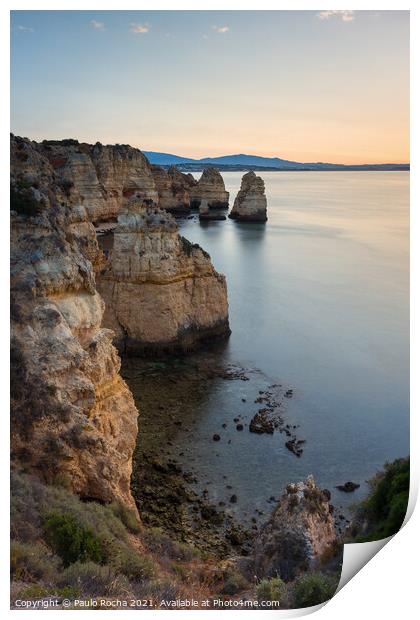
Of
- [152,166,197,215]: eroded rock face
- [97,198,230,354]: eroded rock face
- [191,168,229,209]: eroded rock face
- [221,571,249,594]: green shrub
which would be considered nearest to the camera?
[221,571,249,594]: green shrub

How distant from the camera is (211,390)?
21.4 metres

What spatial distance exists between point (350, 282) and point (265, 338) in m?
10.1

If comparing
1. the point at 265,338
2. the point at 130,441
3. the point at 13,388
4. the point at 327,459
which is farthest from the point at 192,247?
the point at 13,388

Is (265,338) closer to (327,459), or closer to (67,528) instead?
(327,459)

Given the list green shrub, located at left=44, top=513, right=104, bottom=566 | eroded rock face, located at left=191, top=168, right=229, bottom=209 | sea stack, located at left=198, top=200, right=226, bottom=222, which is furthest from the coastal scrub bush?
eroded rock face, located at left=191, top=168, right=229, bottom=209

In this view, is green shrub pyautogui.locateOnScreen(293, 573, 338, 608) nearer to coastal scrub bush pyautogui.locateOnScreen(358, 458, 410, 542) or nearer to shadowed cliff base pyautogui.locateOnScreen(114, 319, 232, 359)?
coastal scrub bush pyautogui.locateOnScreen(358, 458, 410, 542)

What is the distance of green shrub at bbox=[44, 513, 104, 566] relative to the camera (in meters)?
8.11

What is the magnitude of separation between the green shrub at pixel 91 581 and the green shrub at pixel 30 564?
182 millimetres

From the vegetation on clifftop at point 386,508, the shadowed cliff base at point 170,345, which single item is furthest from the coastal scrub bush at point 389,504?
the shadowed cliff base at point 170,345

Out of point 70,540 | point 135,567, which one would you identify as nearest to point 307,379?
point 135,567

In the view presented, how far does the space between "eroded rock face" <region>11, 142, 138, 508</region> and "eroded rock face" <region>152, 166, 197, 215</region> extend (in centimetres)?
5751

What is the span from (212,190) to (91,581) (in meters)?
72.1

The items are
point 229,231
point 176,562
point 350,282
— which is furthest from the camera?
point 229,231
